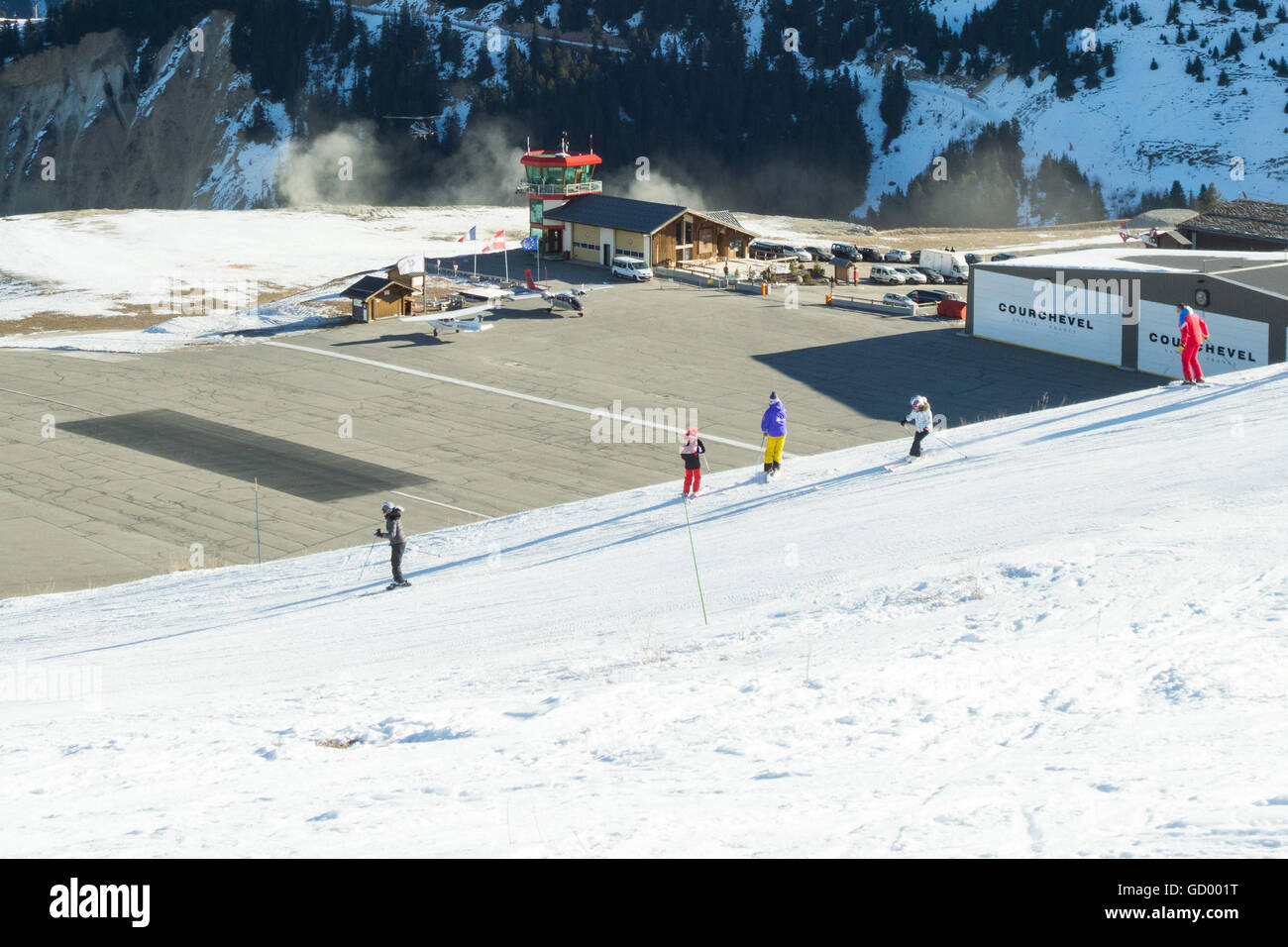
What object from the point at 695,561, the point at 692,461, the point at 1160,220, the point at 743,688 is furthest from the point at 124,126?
the point at 743,688

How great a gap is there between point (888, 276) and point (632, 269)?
1391cm

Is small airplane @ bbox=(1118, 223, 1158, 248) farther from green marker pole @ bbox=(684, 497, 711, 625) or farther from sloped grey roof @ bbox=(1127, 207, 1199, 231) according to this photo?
green marker pole @ bbox=(684, 497, 711, 625)

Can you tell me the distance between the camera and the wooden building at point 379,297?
57531 millimetres

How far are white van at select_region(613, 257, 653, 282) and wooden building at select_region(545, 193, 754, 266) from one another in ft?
4.52

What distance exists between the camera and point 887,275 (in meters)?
Result: 70.1

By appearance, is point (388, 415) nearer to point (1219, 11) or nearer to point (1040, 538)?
point (1040, 538)

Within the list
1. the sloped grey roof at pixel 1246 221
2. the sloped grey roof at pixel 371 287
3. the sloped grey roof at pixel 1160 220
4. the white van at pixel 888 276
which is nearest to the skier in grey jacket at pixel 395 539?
the sloped grey roof at pixel 371 287

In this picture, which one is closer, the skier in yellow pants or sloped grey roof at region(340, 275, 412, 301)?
Result: the skier in yellow pants

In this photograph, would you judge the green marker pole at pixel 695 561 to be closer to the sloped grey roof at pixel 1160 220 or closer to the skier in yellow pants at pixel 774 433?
the skier in yellow pants at pixel 774 433

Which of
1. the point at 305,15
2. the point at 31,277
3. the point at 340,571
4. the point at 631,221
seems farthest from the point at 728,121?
the point at 340,571

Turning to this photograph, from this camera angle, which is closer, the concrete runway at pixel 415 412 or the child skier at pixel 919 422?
the child skier at pixel 919 422

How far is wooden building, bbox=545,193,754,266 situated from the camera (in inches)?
2771

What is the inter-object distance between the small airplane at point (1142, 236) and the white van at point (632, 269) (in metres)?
31.3

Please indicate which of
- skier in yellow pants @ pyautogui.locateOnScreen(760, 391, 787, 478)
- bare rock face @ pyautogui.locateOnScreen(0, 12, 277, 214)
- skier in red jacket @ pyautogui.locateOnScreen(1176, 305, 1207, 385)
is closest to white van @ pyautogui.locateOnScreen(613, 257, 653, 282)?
skier in red jacket @ pyautogui.locateOnScreen(1176, 305, 1207, 385)
